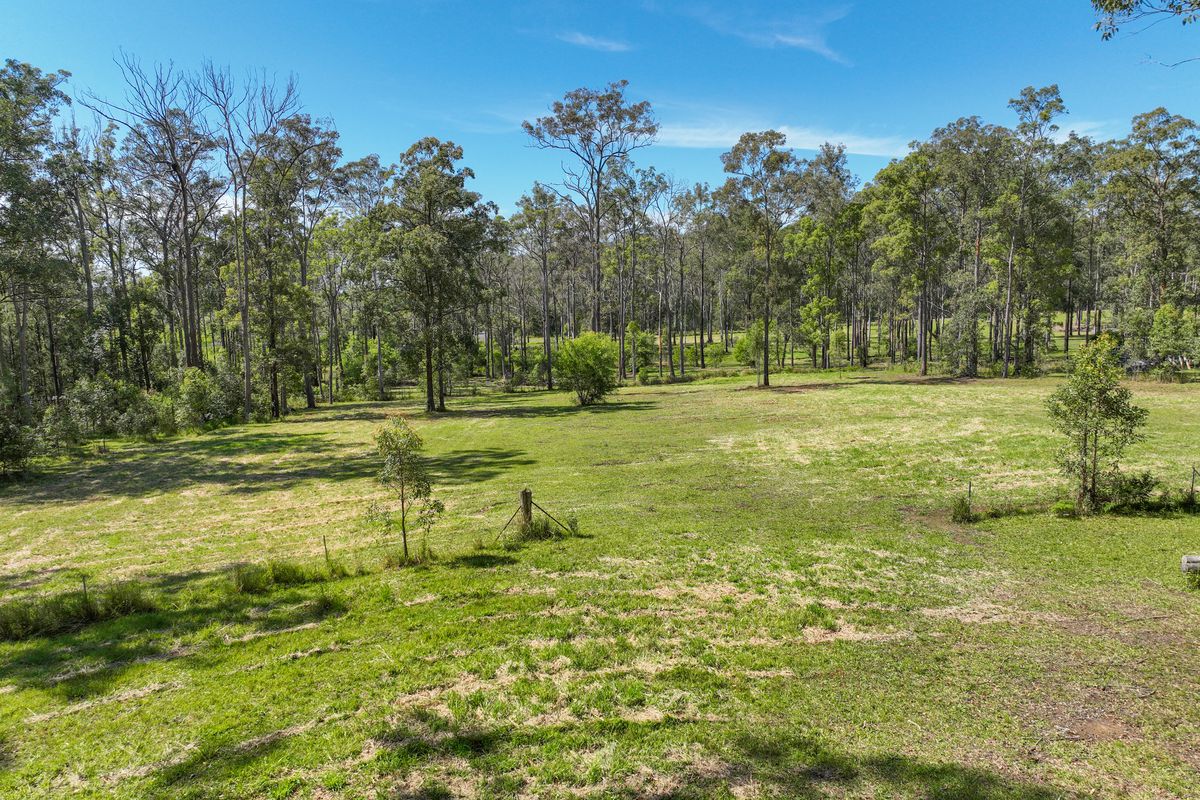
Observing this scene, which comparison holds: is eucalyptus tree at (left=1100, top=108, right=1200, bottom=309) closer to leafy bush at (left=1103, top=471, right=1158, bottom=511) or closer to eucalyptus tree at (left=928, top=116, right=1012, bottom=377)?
eucalyptus tree at (left=928, top=116, right=1012, bottom=377)

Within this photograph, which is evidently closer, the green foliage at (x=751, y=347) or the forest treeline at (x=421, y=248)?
the forest treeline at (x=421, y=248)

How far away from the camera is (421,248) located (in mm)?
35188

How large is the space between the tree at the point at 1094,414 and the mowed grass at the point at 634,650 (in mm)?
1061

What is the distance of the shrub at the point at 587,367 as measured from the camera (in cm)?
3800

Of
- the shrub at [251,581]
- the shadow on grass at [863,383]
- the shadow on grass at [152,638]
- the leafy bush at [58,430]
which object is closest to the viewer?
the shadow on grass at [152,638]

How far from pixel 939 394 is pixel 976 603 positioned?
89.5 ft

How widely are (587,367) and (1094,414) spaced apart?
1085 inches

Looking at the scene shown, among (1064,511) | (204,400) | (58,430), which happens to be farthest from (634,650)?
(204,400)

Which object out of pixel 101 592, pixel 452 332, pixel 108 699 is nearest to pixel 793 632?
pixel 108 699

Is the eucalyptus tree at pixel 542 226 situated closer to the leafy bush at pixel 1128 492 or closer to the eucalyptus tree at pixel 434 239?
the eucalyptus tree at pixel 434 239

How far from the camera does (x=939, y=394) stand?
108 ft

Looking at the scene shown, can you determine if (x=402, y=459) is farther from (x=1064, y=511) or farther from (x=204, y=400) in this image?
(x=204, y=400)

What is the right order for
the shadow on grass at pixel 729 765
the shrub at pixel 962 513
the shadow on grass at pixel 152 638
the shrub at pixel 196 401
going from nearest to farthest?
1. the shadow on grass at pixel 729 765
2. the shadow on grass at pixel 152 638
3. the shrub at pixel 962 513
4. the shrub at pixel 196 401

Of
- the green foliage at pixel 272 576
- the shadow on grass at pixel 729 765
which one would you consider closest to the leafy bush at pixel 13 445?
the green foliage at pixel 272 576
